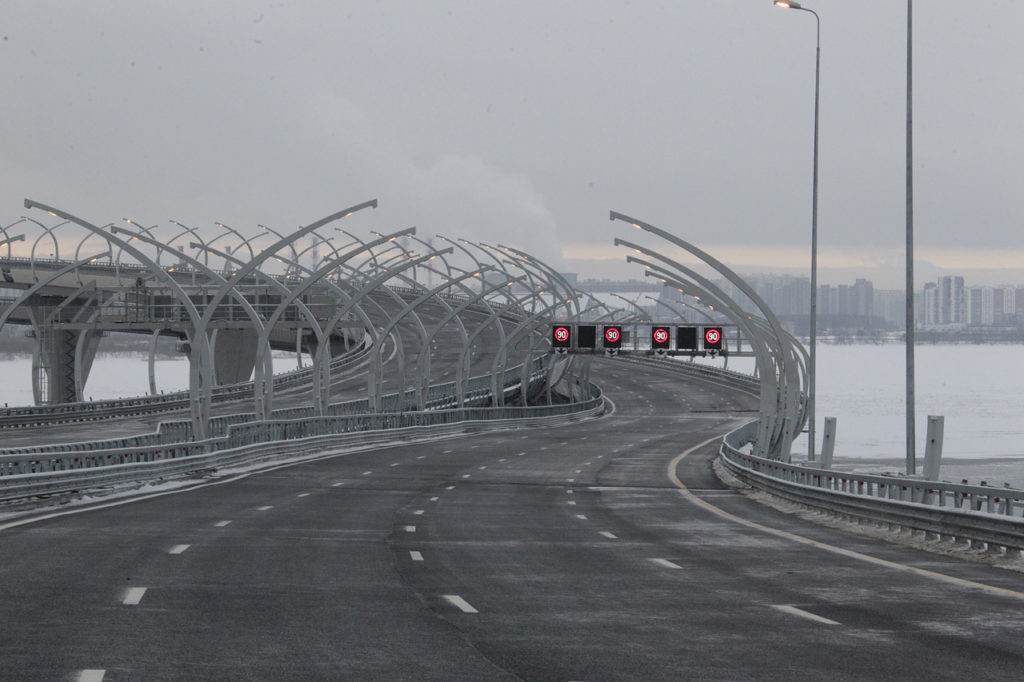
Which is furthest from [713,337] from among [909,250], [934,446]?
[934,446]

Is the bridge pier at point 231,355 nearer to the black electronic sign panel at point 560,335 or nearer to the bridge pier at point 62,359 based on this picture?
the bridge pier at point 62,359

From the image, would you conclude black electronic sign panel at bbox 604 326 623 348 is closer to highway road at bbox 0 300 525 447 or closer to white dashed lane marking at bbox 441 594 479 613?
highway road at bbox 0 300 525 447

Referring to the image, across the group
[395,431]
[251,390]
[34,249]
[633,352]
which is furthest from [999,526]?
[34,249]

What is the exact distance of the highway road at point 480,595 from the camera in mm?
11227

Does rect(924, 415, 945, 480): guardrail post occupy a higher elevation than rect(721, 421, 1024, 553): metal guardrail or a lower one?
higher

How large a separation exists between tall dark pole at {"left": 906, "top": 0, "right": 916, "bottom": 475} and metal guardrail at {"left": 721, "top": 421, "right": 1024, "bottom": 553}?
5.52 ft

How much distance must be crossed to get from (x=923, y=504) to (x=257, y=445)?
25.4m

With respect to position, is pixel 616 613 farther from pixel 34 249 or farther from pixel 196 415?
pixel 34 249

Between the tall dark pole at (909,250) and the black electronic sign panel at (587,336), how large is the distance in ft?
141

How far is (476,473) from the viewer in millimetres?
45031

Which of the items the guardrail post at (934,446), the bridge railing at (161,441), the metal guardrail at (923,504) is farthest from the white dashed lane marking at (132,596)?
the guardrail post at (934,446)

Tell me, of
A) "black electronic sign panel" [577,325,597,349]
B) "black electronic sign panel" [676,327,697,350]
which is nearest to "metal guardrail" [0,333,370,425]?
"black electronic sign panel" [577,325,597,349]

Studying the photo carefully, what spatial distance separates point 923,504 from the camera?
2578 cm

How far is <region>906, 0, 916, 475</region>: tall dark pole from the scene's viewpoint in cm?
3238
